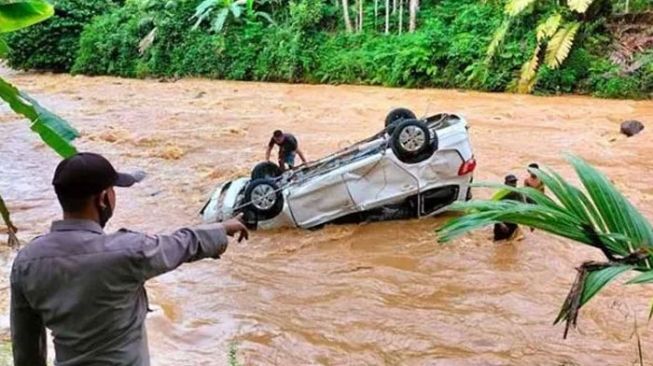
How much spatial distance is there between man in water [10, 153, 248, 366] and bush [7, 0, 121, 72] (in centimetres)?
2530

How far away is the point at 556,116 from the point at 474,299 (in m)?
8.82

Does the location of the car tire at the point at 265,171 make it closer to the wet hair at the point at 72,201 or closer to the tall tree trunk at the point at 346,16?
the wet hair at the point at 72,201

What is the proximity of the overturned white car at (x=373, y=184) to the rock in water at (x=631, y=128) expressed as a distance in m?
5.33

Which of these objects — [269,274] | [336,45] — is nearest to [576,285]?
[269,274]

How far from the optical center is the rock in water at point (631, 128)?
1266cm

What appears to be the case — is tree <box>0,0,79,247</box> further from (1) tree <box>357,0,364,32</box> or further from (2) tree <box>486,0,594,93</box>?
(1) tree <box>357,0,364,32</box>

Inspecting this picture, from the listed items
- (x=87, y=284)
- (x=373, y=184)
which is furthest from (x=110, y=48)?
(x=87, y=284)

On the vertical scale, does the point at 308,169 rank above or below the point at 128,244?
below

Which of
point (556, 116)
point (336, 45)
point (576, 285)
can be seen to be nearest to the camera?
point (576, 285)

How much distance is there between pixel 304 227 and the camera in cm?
861

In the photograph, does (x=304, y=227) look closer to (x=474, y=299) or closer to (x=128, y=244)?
(x=474, y=299)

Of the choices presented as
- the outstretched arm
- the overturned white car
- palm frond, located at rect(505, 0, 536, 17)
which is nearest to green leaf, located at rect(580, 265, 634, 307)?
the outstretched arm

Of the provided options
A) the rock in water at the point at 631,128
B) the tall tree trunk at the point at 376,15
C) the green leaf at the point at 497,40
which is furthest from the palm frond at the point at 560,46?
the tall tree trunk at the point at 376,15

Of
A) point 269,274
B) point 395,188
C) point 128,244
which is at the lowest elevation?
point 269,274
